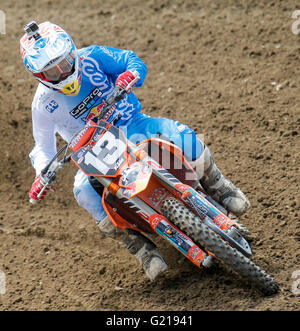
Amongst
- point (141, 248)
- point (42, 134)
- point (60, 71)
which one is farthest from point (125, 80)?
point (141, 248)

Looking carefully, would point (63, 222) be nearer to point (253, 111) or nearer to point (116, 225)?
point (116, 225)

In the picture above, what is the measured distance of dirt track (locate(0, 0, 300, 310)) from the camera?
4617 mm

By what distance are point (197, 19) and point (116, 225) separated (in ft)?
15.9

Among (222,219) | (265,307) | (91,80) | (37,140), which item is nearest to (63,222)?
A: (37,140)

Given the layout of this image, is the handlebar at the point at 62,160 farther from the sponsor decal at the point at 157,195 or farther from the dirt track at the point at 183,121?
the dirt track at the point at 183,121

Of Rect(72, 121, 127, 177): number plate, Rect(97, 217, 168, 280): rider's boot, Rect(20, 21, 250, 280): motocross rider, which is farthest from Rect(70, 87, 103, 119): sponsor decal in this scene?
Rect(97, 217, 168, 280): rider's boot

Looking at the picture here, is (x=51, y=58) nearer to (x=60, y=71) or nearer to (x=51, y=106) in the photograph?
(x=60, y=71)

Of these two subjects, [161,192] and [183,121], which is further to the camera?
[183,121]

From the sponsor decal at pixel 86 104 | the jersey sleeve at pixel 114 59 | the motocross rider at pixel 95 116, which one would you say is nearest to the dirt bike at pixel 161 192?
the motocross rider at pixel 95 116

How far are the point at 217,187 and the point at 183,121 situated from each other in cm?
207

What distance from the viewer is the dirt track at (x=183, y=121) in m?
4.62

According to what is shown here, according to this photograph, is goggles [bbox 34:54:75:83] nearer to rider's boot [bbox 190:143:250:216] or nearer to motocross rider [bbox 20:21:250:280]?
motocross rider [bbox 20:21:250:280]

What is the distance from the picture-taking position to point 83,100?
4848 millimetres
